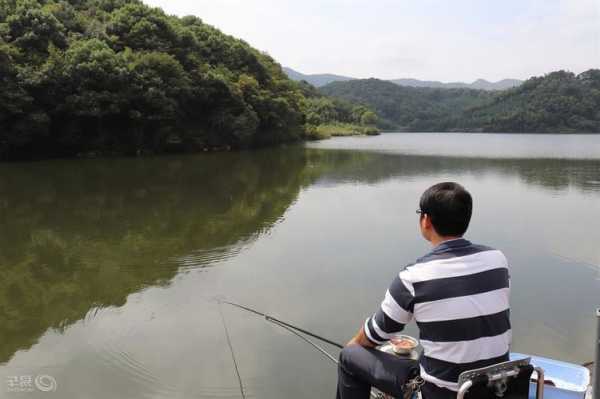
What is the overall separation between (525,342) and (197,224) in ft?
20.4

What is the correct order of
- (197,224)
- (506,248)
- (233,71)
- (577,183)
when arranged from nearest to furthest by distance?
(506,248)
(197,224)
(577,183)
(233,71)

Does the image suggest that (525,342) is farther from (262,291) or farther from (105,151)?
(105,151)

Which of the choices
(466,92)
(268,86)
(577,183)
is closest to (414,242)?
(577,183)

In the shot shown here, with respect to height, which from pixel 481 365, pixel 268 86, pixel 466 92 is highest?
pixel 466 92

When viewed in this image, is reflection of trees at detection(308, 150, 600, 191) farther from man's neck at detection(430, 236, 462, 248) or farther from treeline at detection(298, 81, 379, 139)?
treeline at detection(298, 81, 379, 139)

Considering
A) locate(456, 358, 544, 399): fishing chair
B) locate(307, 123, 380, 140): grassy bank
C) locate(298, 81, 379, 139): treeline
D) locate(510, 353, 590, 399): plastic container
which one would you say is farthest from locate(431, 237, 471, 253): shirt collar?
locate(298, 81, 379, 139): treeline

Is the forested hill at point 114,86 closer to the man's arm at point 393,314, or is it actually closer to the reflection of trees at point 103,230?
the reflection of trees at point 103,230

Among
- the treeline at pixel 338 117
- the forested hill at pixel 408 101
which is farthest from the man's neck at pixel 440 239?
the forested hill at pixel 408 101

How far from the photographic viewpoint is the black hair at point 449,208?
6.33 ft

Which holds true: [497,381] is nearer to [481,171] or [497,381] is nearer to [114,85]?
[481,171]

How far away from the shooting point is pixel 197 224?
28.9ft

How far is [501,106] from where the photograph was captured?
98062mm

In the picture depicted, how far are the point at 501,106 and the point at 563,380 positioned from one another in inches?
4184

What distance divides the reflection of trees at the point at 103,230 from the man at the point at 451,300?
12.0ft
